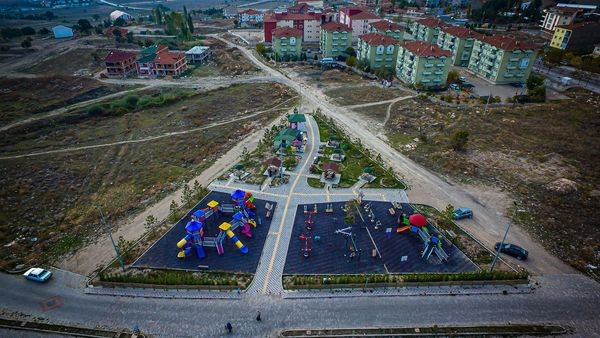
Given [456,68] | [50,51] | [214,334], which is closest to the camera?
[214,334]

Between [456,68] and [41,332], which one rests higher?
[456,68]

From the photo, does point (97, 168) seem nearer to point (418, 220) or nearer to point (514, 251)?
point (418, 220)

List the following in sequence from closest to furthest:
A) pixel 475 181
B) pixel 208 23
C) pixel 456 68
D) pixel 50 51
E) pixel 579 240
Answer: pixel 579 240 < pixel 475 181 < pixel 456 68 < pixel 50 51 < pixel 208 23

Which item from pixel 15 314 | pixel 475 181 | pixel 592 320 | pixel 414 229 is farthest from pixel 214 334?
pixel 475 181

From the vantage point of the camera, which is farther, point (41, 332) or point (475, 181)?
point (475, 181)

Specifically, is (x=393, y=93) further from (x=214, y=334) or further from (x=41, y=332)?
(x=41, y=332)

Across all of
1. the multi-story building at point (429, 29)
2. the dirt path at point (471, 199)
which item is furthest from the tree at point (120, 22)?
the dirt path at point (471, 199)
